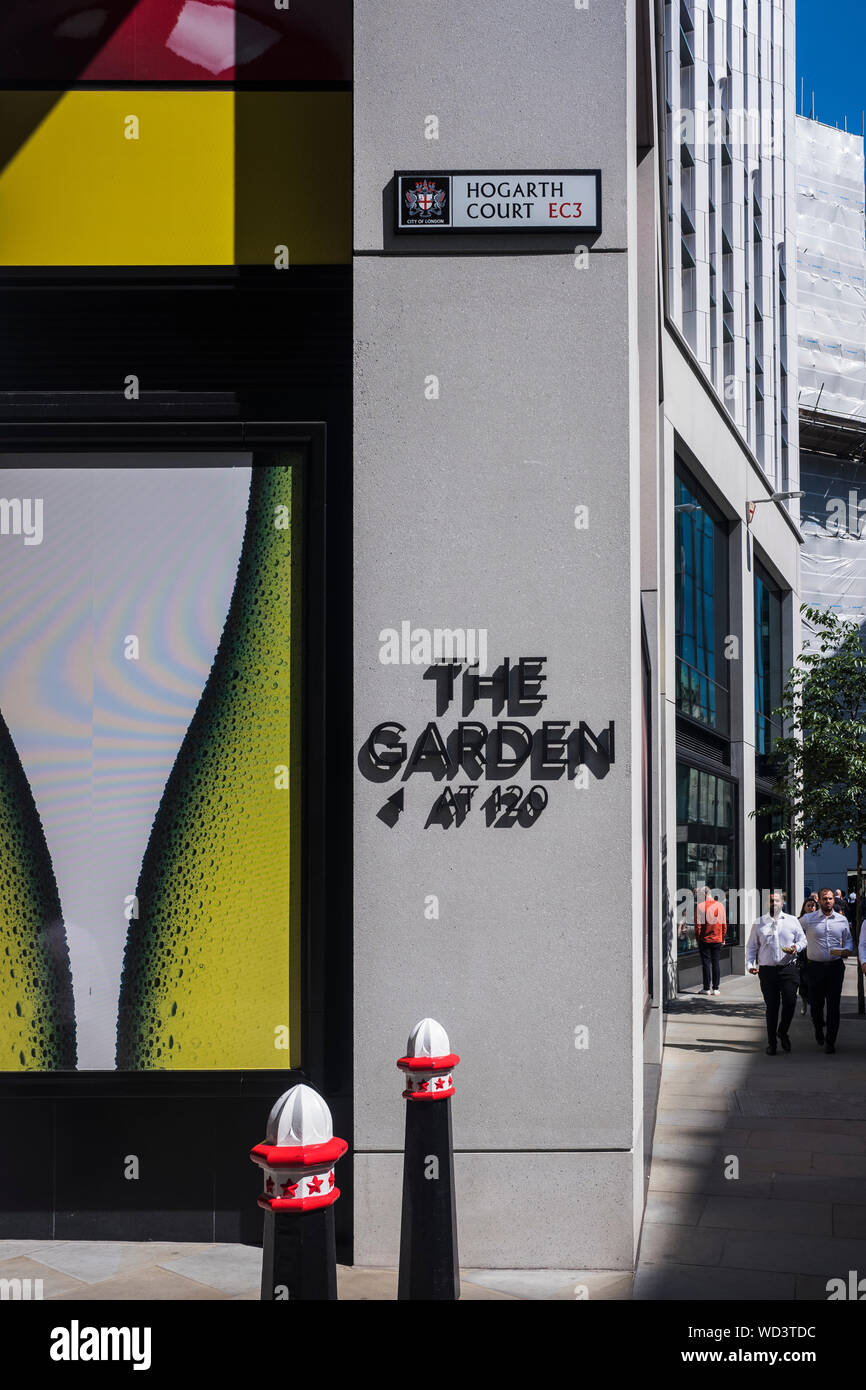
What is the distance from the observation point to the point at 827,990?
16438 mm

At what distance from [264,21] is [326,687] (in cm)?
371

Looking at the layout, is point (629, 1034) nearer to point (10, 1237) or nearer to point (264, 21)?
point (10, 1237)

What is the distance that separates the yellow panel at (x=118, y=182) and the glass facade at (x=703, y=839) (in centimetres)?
1788

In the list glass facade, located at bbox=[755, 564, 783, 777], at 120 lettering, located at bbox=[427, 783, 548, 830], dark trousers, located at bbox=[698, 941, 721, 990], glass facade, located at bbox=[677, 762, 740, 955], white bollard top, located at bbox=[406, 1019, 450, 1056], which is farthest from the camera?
glass facade, located at bbox=[755, 564, 783, 777]

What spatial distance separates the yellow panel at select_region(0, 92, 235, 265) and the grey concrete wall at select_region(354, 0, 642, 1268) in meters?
0.94

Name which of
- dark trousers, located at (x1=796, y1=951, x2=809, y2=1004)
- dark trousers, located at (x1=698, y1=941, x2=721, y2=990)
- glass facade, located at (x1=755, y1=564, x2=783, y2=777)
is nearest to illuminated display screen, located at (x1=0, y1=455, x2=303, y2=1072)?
dark trousers, located at (x1=796, y1=951, x2=809, y2=1004)

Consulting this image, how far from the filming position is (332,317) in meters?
7.59

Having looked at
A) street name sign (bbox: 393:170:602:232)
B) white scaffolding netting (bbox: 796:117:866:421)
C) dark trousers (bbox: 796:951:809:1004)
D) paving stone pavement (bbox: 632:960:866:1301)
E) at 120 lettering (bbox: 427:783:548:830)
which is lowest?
paving stone pavement (bbox: 632:960:866:1301)

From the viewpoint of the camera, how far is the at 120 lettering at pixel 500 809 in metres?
7.07

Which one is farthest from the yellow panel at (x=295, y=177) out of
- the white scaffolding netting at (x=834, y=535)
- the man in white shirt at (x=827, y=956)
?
the white scaffolding netting at (x=834, y=535)

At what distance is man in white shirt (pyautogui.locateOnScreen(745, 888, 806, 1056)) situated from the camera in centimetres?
1547

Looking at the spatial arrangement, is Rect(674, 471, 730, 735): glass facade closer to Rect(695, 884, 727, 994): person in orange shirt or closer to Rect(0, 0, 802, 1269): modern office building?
Rect(695, 884, 727, 994): person in orange shirt
